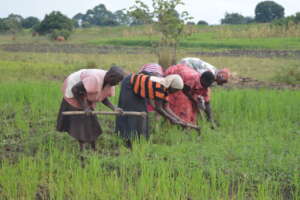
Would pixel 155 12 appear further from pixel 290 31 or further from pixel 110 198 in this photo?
pixel 290 31

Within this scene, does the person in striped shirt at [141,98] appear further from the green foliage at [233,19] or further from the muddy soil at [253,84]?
the green foliage at [233,19]

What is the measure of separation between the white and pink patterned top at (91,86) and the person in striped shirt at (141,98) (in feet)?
1.14

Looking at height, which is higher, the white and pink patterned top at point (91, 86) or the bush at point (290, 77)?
the white and pink patterned top at point (91, 86)

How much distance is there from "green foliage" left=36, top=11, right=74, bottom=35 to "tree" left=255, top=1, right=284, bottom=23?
99.1 feet

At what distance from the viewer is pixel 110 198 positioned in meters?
4.07

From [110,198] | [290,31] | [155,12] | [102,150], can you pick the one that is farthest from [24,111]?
[290,31]

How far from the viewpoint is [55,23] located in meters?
35.8

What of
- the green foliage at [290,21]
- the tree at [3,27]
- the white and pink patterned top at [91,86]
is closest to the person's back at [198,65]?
the white and pink patterned top at [91,86]

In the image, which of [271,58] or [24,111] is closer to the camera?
[24,111]

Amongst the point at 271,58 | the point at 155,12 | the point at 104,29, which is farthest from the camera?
the point at 104,29

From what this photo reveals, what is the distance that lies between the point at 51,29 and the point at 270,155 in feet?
108

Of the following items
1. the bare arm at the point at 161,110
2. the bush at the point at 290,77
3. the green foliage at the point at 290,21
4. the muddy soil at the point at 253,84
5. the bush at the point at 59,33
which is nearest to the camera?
the bare arm at the point at 161,110

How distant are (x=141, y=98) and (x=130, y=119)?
0.97 feet

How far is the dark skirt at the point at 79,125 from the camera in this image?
5.48 metres
